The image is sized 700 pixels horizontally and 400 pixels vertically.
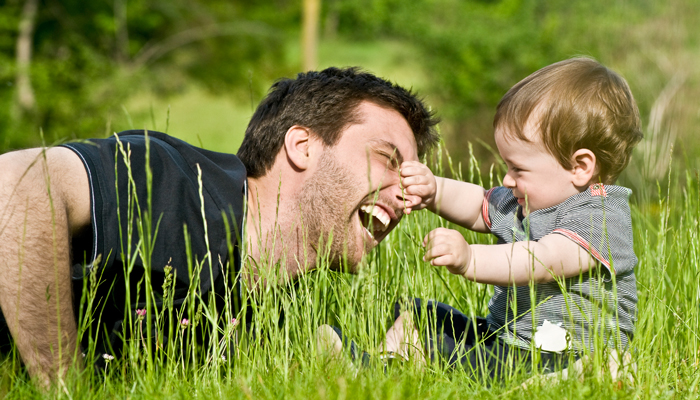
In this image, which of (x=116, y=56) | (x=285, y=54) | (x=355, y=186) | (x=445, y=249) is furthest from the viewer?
(x=285, y=54)

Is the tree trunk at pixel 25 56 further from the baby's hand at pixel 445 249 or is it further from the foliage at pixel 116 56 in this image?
the baby's hand at pixel 445 249

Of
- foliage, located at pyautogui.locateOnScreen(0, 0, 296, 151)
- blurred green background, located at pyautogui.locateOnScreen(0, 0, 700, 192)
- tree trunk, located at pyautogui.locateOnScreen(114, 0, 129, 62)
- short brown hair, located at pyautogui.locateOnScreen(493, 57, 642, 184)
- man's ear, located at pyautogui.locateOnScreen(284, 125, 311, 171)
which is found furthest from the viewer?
tree trunk, located at pyautogui.locateOnScreen(114, 0, 129, 62)

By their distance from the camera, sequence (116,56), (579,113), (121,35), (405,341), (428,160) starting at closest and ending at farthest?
1. (405,341)
2. (579,113)
3. (428,160)
4. (121,35)
5. (116,56)

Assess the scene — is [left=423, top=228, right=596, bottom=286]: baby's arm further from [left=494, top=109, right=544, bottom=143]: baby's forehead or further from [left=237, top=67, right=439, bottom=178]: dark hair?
[left=237, top=67, right=439, bottom=178]: dark hair

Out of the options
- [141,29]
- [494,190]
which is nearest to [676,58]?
[494,190]

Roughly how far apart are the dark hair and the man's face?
0.09 metres

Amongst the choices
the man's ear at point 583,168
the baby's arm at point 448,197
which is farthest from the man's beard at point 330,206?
the man's ear at point 583,168

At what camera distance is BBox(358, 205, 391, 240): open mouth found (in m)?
2.44

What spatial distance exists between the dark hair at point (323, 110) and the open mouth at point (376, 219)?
1.05 feet

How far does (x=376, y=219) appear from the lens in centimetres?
262

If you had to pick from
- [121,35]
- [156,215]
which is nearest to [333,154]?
[156,215]

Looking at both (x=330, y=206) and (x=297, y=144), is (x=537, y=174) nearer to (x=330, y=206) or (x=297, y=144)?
(x=330, y=206)

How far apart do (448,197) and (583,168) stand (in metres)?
0.53

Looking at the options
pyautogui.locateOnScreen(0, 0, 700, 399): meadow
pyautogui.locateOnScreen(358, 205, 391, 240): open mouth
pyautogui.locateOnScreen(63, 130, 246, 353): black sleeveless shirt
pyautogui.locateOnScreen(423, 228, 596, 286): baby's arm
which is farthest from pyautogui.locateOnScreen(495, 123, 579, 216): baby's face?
pyautogui.locateOnScreen(63, 130, 246, 353): black sleeveless shirt
